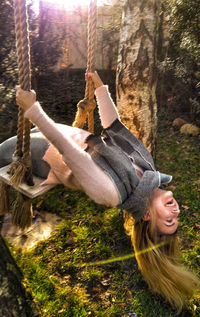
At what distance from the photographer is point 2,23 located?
3.42 meters

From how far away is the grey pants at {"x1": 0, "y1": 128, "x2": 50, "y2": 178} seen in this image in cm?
199

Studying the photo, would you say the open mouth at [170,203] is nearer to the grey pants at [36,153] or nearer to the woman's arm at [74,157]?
the woman's arm at [74,157]

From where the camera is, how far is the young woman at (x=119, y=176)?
1.49 meters

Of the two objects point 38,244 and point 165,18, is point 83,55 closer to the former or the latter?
point 165,18

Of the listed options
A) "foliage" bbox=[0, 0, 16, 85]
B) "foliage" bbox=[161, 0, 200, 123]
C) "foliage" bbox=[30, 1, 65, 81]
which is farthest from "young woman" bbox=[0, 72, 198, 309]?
"foliage" bbox=[161, 0, 200, 123]

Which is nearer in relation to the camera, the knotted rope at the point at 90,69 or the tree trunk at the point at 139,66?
the knotted rope at the point at 90,69

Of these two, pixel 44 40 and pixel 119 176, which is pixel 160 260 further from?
pixel 44 40

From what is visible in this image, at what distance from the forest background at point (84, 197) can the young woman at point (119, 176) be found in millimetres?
553

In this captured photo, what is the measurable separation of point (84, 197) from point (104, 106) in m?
1.80

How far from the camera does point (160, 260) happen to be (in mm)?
1822

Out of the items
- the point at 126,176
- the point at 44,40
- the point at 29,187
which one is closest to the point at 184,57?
the point at 44,40

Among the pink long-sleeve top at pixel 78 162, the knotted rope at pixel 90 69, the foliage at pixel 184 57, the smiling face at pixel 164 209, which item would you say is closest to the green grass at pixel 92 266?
the smiling face at pixel 164 209

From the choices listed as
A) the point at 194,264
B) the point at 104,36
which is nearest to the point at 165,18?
the point at 104,36

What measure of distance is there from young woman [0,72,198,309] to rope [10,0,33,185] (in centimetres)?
12
